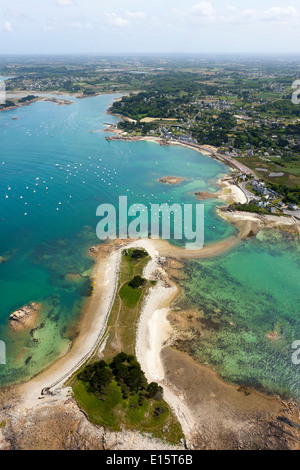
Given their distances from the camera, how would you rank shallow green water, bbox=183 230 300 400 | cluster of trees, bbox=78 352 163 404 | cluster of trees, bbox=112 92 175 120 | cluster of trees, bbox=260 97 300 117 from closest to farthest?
cluster of trees, bbox=78 352 163 404 < shallow green water, bbox=183 230 300 400 < cluster of trees, bbox=260 97 300 117 < cluster of trees, bbox=112 92 175 120

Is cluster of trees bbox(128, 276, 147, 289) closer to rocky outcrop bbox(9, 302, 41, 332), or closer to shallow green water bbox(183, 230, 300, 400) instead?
shallow green water bbox(183, 230, 300, 400)

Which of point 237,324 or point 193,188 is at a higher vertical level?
point 193,188

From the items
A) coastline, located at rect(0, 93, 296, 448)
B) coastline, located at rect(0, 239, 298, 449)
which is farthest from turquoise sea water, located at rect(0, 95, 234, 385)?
coastline, located at rect(0, 239, 298, 449)

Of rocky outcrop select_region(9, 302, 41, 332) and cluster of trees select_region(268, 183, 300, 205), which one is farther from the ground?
cluster of trees select_region(268, 183, 300, 205)

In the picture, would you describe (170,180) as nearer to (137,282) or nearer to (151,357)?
(137,282)

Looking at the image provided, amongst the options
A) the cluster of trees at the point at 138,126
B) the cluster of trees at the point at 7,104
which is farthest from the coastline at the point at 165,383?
the cluster of trees at the point at 7,104

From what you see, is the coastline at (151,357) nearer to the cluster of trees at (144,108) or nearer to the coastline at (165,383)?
the coastline at (165,383)

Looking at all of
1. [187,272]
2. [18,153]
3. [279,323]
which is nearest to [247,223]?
[187,272]
